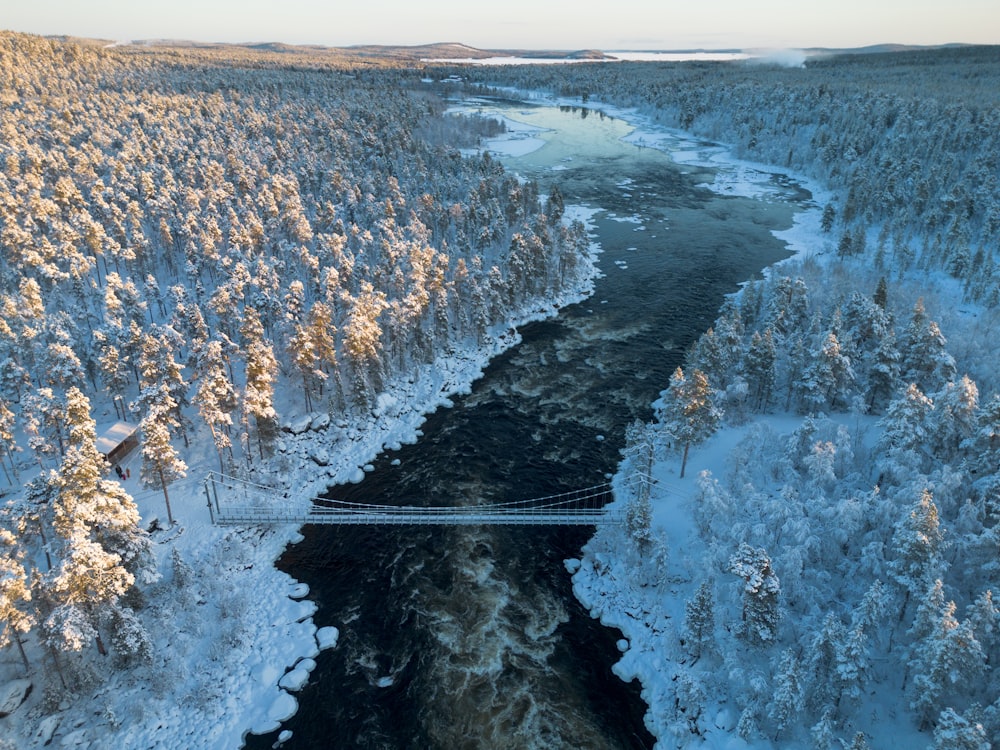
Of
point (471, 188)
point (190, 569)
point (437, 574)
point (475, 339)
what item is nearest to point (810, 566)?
point (437, 574)

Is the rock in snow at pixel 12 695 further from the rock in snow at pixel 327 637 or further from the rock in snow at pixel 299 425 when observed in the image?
the rock in snow at pixel 299 425

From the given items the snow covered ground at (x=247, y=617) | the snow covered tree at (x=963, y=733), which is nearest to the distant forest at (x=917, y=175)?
the snow covered ground at (x=247, y=617)

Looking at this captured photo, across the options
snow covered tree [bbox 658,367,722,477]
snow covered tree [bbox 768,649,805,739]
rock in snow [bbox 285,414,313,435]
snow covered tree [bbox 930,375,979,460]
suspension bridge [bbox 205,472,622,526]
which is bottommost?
suspension bridge [bbox 205,472,622,526]

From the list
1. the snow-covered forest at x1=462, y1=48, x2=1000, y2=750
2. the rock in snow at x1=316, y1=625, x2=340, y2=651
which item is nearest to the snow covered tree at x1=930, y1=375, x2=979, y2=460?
the snow-covered forest at x1=462, y1=48, x2=1000, y2=750

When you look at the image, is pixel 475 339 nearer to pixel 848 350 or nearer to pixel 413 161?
pixel 848 350

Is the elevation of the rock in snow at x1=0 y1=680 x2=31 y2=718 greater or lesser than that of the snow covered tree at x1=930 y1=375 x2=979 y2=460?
lesser

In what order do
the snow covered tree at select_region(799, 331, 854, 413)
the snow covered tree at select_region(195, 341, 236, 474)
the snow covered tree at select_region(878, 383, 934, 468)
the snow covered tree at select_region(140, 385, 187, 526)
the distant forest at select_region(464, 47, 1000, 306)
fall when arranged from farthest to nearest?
1. the distant forest at select_region(464, 47, 1000, 306)
2. the snow covered tree at select_region(799, 331, 854, 413)
3. the snow covered tree at select_region(195, 341, 236, 474)
4. the snow covered tree at select_region(140, 385, 187, 526)
5. the snow covered tree at select_region(878, 383, 934, 468)

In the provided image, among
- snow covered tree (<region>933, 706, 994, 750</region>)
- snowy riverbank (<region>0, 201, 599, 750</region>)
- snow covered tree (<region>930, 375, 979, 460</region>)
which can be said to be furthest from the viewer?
snow covered tree (<region>930, 375, 979, 460</region>)

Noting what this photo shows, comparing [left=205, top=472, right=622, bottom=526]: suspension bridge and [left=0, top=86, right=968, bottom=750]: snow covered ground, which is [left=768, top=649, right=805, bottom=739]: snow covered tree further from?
[left=205, top=472, right=622, bottom=526]: suspension bridge
